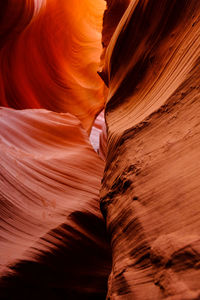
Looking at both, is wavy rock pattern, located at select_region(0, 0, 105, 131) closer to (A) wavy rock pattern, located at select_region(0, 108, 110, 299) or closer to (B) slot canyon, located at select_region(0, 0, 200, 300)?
(B) slot canyon, located at select_region(0, 0, 200, 300)

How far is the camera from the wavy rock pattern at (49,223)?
53.8 inches

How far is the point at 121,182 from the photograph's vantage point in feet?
3.54

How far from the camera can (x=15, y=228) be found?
58.2 inches

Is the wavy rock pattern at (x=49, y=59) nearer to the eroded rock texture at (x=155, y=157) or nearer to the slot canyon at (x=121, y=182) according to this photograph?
the slot canyon at (x=121, y=182)

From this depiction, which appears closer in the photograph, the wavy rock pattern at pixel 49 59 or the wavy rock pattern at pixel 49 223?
the wavy rock pattern at pixel 49 223

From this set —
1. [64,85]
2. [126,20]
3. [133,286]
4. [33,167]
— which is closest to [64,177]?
[33,167]

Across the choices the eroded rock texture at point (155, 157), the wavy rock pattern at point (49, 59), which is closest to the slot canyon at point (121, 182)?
the eroded rock texture at point (155, 157)

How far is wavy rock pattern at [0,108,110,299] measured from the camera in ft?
4.49

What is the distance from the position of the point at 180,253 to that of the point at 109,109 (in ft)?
3.14

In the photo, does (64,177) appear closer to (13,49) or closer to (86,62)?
(13,49)

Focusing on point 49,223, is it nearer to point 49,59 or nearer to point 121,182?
point 121,182

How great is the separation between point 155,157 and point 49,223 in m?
0.85

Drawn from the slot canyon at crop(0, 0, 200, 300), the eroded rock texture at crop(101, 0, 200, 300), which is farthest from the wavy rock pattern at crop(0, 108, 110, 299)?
the eroded rock texture at crop(101, 0, 200, 300)

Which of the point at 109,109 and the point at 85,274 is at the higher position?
the point at 109,109
